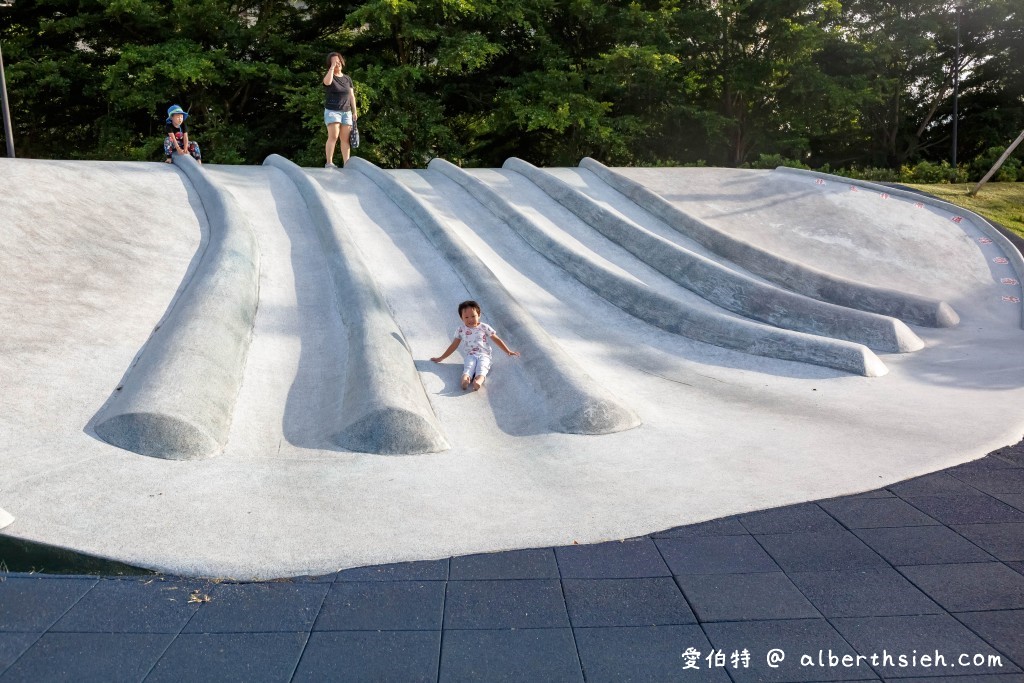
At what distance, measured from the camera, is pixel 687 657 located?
3355mm

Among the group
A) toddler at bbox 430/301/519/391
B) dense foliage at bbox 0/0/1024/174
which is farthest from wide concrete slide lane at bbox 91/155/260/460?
dense foliage at bbox 0/0/1024/174

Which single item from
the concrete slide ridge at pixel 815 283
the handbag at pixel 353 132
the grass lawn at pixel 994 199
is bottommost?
the concrete slide ridge at pixel 815 283

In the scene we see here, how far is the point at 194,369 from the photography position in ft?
19.5

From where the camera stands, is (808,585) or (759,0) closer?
(808,585)

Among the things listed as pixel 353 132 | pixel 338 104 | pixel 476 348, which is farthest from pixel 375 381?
pixel 353 132

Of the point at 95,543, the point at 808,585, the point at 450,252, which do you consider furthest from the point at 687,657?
the point at 450,252

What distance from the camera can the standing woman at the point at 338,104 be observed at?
489 inches

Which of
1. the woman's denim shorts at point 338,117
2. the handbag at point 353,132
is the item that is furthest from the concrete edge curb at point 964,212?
the woman's denim shorts at point 338,117

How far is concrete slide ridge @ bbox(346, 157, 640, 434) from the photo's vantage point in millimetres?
6215

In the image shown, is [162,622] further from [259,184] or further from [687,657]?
[259,184]

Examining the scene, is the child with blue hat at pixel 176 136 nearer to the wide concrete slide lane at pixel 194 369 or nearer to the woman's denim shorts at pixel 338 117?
the woman's denim shorts at pixel 338 117

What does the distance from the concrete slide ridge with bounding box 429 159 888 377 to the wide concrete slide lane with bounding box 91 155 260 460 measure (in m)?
3.70

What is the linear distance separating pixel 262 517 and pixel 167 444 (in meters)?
1.09

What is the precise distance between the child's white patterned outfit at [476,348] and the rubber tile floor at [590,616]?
2.79m
